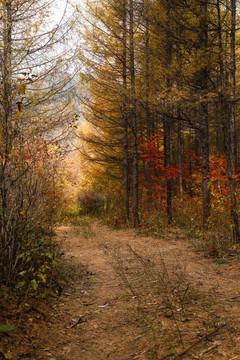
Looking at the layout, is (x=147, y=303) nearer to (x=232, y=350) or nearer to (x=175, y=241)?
(x=232, y=350)

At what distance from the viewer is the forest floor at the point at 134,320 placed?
254 cm

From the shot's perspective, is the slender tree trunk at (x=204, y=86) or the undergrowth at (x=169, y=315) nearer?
the undergrowth at (x=169, y=315)

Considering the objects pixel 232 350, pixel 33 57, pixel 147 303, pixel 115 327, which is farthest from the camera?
pixel 33 57

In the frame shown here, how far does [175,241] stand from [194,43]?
17.5 feet

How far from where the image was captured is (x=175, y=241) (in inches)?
312

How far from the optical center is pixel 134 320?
3254 mm

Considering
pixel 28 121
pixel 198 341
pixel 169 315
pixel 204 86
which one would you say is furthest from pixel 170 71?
pixel 198 341

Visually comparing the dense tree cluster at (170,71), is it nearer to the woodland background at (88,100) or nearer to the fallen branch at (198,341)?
the woodland background at (88,100)

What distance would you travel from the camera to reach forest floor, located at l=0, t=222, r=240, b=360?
254 cm

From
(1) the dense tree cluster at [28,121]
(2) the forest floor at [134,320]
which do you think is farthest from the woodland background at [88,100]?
(2) the forest floor at [134,320]

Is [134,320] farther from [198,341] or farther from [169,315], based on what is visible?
[198,341]

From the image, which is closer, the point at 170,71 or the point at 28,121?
the point at 28,121

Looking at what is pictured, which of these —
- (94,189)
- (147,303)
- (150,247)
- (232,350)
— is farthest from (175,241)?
(94,189)

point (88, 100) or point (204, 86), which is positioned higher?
point (88, 100)
